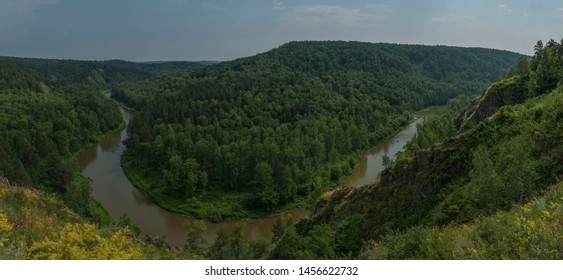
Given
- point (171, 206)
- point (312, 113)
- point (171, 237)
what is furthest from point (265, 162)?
point (312, 113)

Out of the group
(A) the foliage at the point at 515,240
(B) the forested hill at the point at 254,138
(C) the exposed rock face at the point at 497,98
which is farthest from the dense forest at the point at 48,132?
(C) the exposed rock face at the point at 497,98

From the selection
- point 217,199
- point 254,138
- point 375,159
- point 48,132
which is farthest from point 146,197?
point 375,159

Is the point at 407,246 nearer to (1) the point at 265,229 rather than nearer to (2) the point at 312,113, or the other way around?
(1) the point at 265,229

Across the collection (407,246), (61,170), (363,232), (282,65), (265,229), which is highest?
(282,65)

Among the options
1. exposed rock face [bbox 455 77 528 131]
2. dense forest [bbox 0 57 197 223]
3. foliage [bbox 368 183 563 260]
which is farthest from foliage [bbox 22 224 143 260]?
exposed rock face [bbox 455 77 528 131]

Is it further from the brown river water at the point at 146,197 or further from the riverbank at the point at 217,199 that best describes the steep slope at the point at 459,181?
the riverbank at the point at 217,199

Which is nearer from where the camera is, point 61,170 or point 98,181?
point 61,170
